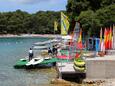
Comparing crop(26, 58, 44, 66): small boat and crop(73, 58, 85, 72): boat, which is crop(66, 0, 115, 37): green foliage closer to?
crop(26, 58, 44, 66): small boat

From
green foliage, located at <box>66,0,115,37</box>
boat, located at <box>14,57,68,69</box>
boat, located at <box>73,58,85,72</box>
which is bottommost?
boat, located at <box>14,57,68,69</box>

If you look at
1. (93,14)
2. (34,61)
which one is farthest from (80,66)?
(93,14)

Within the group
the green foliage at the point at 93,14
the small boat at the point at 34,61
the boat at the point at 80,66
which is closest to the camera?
the boat at the point at 80,66

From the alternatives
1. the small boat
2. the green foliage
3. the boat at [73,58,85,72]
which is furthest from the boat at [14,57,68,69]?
the green foliage

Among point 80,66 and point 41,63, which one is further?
point 41,63

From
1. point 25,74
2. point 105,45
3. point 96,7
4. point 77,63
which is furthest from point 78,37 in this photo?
point 96,7

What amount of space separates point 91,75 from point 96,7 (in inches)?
1625

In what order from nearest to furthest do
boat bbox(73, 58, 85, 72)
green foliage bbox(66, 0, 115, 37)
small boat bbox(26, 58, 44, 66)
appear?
boat bbox(73, 58, 85, 72), small boat bbox(26, 58, 44, 66), green foliage bbox(66, 0, 115, 37)

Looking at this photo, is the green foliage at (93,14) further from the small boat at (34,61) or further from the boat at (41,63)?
the small boat at (34,61)

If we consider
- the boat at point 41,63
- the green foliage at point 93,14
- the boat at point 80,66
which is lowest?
the boat at point 41,63

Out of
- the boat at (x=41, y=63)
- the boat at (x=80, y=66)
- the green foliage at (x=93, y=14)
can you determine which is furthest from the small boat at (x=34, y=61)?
the green foliage at (x=93, y=14)

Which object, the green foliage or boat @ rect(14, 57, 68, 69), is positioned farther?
the green foliage

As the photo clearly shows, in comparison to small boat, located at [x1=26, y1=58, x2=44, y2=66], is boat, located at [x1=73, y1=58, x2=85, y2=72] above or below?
above

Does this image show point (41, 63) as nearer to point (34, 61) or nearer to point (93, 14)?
point (34, 61)
